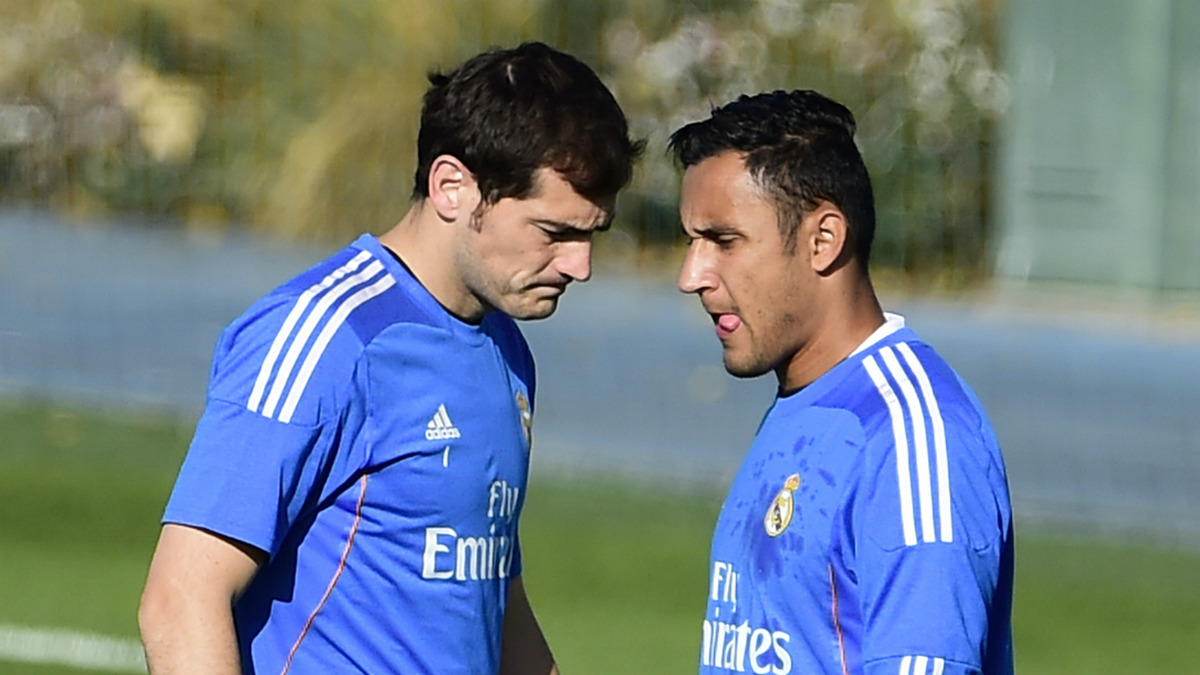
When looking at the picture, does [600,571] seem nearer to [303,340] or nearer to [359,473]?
[359,473]

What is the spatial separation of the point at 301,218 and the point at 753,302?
1044 cm

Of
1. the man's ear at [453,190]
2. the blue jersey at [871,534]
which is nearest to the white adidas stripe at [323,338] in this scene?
the man's ear at [453,190]

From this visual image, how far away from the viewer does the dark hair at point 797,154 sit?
3.62 meters

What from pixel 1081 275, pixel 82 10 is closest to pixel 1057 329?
pixel 1081 275

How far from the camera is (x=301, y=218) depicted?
45.3 feet

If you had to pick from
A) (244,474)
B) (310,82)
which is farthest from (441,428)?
(310,82)

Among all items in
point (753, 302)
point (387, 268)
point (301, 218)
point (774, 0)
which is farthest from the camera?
point (301, 218)

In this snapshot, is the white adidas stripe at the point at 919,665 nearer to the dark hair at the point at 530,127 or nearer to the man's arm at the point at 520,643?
the dark hair at the point at 530,127

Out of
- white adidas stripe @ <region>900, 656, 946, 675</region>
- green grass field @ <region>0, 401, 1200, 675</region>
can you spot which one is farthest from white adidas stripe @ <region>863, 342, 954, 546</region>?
green grass field @ <region>0, 401, 1200, 675</region>

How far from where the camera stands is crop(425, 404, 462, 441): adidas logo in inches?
151

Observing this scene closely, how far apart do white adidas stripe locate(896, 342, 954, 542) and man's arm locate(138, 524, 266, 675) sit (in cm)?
117

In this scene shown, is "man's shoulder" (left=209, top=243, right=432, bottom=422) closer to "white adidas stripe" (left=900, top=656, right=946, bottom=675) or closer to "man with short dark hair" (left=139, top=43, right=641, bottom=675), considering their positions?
"man with short dark hair" (left=139, top=43, right=641, bottom=675)

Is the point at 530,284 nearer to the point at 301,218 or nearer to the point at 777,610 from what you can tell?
the point at 777,610

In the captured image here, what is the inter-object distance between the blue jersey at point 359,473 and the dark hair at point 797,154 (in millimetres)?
661
